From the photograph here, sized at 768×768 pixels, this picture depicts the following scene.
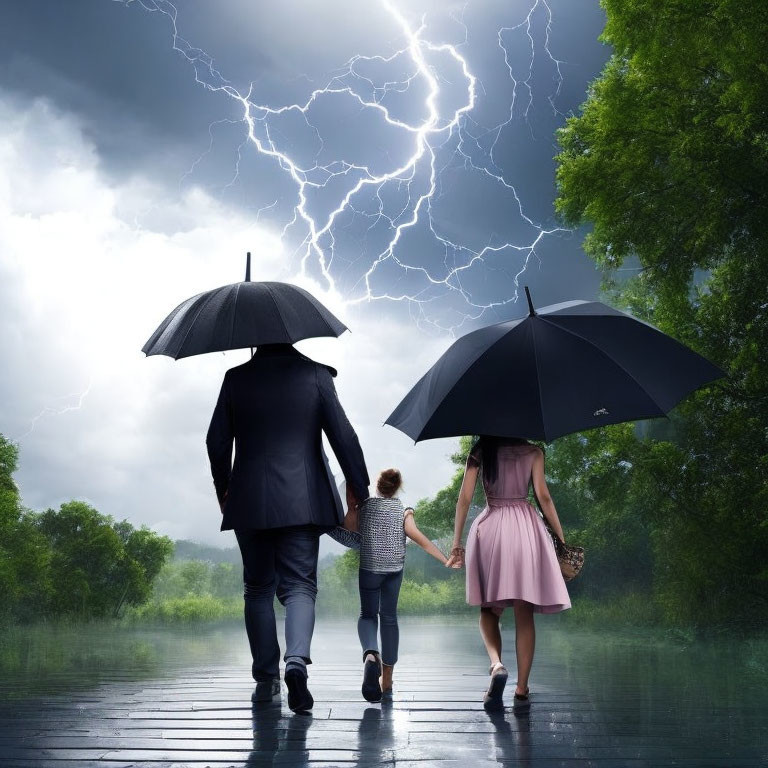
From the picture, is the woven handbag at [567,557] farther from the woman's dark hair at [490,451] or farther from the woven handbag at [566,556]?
the woman's dark hair at [490,451]

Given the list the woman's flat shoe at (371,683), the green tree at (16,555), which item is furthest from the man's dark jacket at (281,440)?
the green tree at (16,555)

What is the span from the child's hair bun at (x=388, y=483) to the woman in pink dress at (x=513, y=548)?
419 mm

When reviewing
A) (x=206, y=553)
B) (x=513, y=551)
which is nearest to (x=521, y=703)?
(x=513, y=551)

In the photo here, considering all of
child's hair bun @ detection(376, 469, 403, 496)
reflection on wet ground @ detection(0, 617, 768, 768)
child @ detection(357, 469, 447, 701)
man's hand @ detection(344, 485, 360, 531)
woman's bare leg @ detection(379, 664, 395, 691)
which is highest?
child's hair bun @ detection(376, 469, 403, 496)

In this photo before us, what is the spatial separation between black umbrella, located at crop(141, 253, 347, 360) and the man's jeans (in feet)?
2.68

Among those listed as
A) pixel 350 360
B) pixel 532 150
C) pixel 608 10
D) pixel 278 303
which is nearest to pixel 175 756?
pixel 278 303

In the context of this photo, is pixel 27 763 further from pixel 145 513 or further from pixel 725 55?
pixel 145 513

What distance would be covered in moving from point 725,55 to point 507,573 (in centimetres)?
716

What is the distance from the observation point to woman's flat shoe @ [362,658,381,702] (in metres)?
3.84

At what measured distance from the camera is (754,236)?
32.4 feet

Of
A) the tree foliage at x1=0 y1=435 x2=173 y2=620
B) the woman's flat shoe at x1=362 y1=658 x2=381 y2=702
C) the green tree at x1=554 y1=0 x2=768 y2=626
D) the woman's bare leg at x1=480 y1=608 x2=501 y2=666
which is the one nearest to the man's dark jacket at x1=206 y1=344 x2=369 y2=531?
the woman's flat shoe at x1=362 y1=658 x2=381 y2=702

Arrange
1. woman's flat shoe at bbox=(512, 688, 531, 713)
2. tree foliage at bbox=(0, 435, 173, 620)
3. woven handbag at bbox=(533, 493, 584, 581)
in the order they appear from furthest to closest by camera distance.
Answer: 1. tree foliage at bbox=(0, 435, 173, 620)
2. woven handbag at bbox=(533, 493, 584, 581)
3. woman's flat shoe at bbox=(512, 688, 531, 713)

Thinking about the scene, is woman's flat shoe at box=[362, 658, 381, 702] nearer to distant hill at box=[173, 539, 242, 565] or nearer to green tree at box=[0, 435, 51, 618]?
green tree at box=[0, 435, 51, 618]

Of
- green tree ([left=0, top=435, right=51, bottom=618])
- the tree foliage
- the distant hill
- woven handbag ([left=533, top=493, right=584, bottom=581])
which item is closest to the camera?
woven handbag ([left=533, top=493, right=584, bottom=581])
